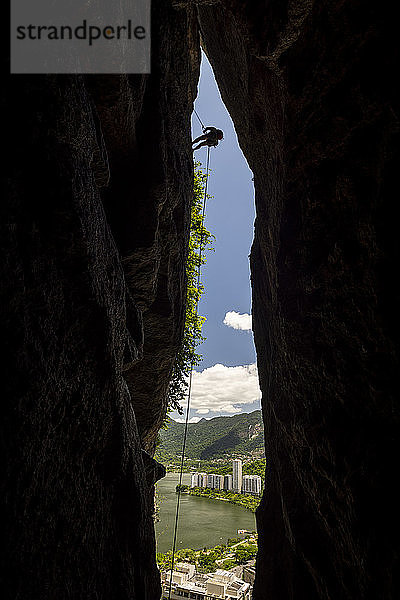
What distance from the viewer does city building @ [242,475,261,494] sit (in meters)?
53.3

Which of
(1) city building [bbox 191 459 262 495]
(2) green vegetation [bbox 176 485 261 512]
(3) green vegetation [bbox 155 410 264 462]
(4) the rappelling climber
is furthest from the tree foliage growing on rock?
(3) green vegetation [bbox 155 410 264 462]

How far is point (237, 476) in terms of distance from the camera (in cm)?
5534

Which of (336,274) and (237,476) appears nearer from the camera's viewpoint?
(336,274)

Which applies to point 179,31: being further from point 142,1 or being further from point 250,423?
point 250,423

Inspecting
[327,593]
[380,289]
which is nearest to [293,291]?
[380,289]

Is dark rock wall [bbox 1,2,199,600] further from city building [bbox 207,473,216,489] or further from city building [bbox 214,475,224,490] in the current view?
city building [bbox 207,473,216,489]

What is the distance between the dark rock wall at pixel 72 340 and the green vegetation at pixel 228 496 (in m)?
46.1

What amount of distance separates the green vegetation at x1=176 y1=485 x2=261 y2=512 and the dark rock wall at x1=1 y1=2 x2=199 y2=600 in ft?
151

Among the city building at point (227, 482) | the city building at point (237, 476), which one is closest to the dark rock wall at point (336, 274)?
the city building at point (237, 476)

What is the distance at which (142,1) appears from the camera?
17.8 feet

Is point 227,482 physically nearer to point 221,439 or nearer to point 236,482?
point 236,482

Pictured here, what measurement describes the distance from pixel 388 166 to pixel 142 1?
4.54 meters

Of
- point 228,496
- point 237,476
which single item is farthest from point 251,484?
point 228,496

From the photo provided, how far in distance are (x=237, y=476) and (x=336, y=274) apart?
5774 centimetres
